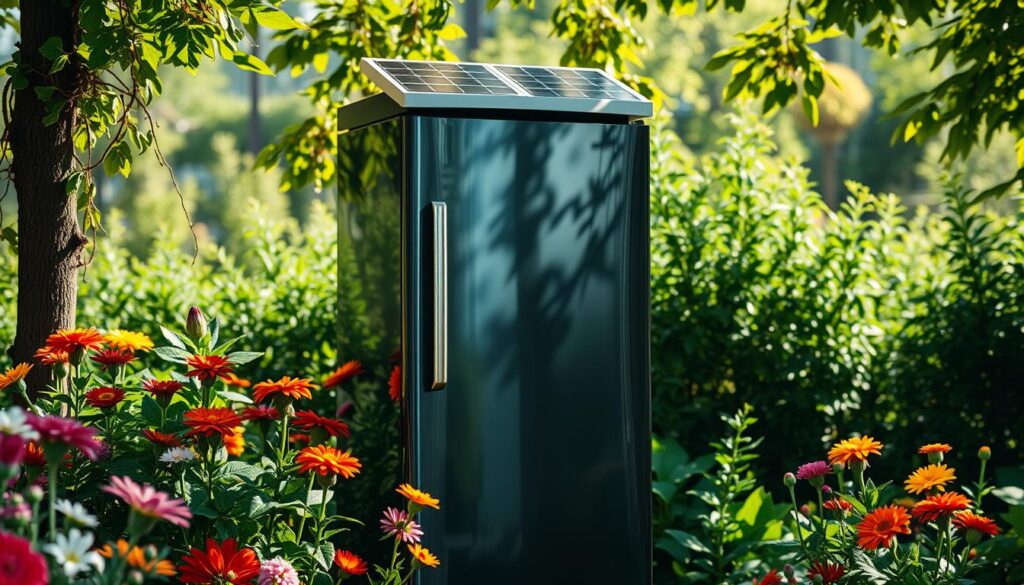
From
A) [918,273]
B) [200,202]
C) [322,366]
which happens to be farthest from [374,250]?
[200,202]

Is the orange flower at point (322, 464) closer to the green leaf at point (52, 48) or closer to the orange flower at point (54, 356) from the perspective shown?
the orange flower at point (54, 356)

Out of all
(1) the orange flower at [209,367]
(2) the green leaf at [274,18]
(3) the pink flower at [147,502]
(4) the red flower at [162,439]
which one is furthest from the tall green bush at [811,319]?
(3) the pink flower at [147,502]

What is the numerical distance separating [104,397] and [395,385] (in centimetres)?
75

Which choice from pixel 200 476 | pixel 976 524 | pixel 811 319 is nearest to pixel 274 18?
pixel 200 476

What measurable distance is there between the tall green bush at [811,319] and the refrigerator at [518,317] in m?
1.44

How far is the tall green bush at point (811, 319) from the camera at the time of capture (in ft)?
13.7

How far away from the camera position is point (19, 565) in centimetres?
121

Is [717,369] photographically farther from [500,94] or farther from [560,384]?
[500,94]

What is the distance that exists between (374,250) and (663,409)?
67.2 inches

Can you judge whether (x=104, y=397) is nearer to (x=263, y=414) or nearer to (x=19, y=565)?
(x=263, y=414)

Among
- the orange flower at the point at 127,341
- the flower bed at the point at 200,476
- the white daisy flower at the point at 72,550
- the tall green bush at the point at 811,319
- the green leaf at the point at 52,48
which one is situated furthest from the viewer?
the tall green bush at the point at 811,319

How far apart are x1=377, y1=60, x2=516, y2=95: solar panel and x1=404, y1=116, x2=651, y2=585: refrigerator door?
0.10 m

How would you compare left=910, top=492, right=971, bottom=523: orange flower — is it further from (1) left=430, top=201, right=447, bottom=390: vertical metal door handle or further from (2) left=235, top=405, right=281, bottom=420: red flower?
(2) left=235, top=405, right=281, bottom=420: red flower

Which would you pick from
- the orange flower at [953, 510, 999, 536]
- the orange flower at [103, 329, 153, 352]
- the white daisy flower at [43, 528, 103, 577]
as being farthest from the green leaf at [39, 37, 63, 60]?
the orange flower at [953, 510, 999, 536]
